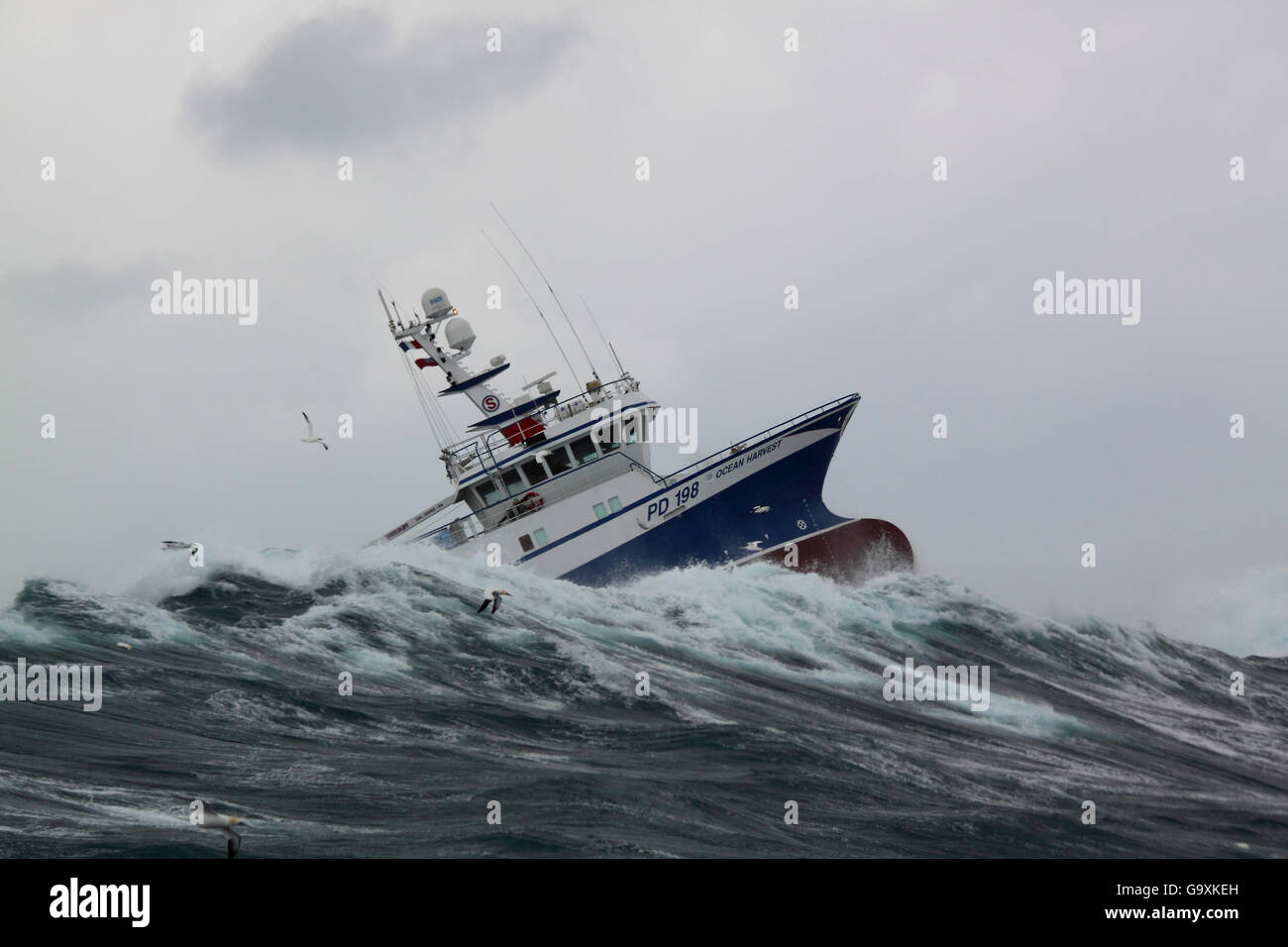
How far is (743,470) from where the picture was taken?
4331cm

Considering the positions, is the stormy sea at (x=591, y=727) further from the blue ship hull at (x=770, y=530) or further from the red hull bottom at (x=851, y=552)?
the red hull bottom at (x=851, y=552)

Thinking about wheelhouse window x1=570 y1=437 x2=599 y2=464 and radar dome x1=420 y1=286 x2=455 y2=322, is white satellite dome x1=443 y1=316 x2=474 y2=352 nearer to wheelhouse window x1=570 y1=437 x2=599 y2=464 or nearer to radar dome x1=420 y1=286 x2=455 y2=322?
radar dome x1=420 y1=286 x2=455 y2=322

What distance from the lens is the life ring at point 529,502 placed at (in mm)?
42562

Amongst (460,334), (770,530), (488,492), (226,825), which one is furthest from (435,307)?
(226,825)

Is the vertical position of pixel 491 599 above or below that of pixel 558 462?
below

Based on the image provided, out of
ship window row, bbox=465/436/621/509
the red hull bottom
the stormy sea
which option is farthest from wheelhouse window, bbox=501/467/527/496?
the red hull bottom

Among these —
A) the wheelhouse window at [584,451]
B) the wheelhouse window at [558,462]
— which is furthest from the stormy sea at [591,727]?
the wheelhouse window at [584,451]

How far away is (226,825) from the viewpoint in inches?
587

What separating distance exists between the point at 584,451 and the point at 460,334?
20.7ft

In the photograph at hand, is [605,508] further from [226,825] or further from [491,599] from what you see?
[226,825]

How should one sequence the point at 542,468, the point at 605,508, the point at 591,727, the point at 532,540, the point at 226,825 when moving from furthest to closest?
the point at 542,468, the point at 605,508, the point at 532,540, the point at 591,727, the point at 226,825

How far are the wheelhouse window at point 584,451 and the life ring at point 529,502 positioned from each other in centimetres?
193

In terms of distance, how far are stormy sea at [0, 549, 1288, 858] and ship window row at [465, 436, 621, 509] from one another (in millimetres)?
3866
